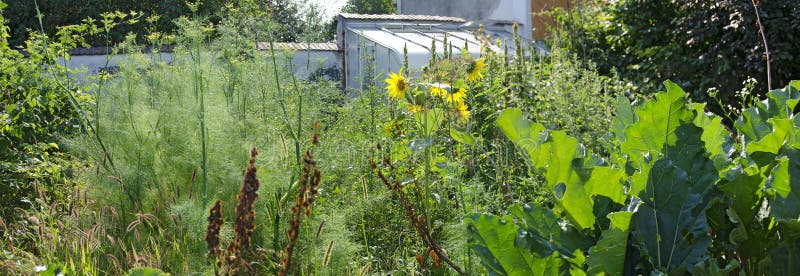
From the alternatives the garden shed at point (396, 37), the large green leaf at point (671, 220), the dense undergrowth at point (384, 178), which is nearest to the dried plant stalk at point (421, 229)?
the dense undergrowth at point (384, 178)

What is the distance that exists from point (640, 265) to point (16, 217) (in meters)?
3.45

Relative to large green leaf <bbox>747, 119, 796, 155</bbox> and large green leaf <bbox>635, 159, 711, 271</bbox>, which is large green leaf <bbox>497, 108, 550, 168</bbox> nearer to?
large green leaf <bbox>635, 159, 711, 271</bbox>

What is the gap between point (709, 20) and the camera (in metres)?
9.09

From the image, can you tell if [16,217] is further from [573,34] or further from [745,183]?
[573,34]

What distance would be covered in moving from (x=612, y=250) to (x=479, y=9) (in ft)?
51.6

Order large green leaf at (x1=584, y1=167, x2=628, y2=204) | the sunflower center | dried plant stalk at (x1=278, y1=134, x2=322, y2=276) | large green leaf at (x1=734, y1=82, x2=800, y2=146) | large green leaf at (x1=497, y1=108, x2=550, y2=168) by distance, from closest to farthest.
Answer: dried plant stalk at (x1=278, y1=134, x2=322, y2=276) < large green leaf at (x1=584, y1=167, x2=628, y2=204) < large green leaf at (x1=497, y1=108, x2=550, y2=168) < large green leaf at (x1=734, y1=82, x2=800, y2=146) < the sunflower center

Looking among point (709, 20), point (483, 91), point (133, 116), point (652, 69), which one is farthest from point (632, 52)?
point (133, 116)

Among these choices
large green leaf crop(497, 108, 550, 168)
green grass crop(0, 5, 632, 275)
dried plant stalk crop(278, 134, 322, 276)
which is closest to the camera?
dried plant stalk crop(278, 134, 322, 276)

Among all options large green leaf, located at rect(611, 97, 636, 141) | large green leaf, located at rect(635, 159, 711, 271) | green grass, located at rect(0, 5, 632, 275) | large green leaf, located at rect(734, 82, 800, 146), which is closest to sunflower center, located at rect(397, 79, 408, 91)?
green grass, located at rect(0, 5, 632, 275)

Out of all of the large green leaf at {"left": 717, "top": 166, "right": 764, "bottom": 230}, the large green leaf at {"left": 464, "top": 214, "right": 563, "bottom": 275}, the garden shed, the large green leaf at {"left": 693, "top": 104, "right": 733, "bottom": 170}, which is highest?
the large green leaf at {"left": 693, "top": 104, "right": 733, "bottom": 170}

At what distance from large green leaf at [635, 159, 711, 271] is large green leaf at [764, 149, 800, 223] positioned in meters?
0.18

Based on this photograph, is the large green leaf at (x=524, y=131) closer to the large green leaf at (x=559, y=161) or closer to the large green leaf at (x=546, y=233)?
the large green leaf at (x=559, y=161)

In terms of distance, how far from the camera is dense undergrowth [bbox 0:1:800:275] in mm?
1960

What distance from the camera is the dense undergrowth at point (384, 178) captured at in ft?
6.43
